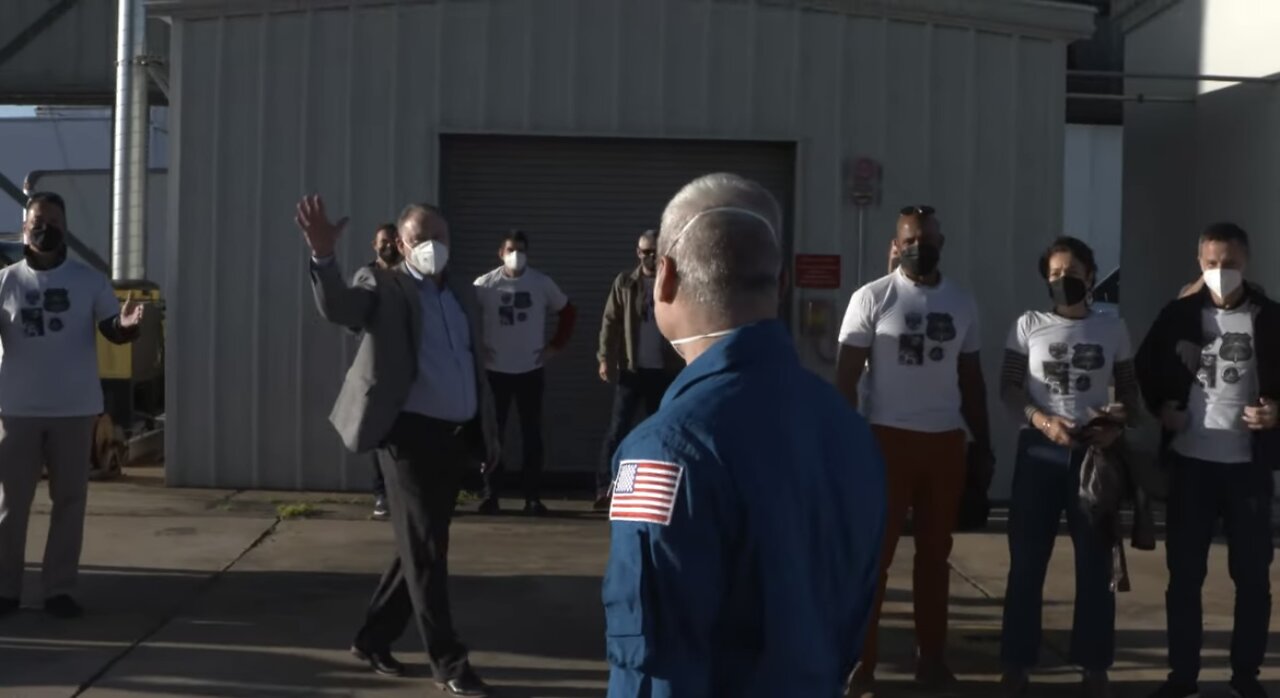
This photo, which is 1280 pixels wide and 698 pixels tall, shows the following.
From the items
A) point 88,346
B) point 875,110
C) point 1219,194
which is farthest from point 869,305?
point 1219,194

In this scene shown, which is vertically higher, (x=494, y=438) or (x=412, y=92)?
(x=412, y=92)

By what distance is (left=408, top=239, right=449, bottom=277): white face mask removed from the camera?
6.61 m

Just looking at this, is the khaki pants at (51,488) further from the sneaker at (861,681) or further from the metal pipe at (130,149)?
the metal pipe at (130,149)

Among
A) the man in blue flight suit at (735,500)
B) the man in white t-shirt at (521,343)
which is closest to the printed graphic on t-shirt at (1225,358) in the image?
the man in blue flight suit at (735,500)

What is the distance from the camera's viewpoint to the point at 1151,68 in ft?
48.2

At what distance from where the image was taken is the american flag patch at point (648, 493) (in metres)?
2.45

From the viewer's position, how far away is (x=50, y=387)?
7.73 metres

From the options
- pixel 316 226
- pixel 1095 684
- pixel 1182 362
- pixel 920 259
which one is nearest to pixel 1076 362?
pixel 1182 362

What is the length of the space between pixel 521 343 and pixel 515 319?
0.16m

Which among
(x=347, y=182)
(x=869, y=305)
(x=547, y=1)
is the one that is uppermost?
(x=547, y=1)

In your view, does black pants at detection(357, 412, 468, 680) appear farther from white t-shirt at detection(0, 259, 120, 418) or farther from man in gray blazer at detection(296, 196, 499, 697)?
white t-shirt at detection(0, 259, 120, 418)

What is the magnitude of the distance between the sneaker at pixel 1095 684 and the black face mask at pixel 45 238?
4.93 m

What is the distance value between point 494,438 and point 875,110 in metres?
5.91

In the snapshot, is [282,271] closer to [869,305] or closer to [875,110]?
[875,110]
